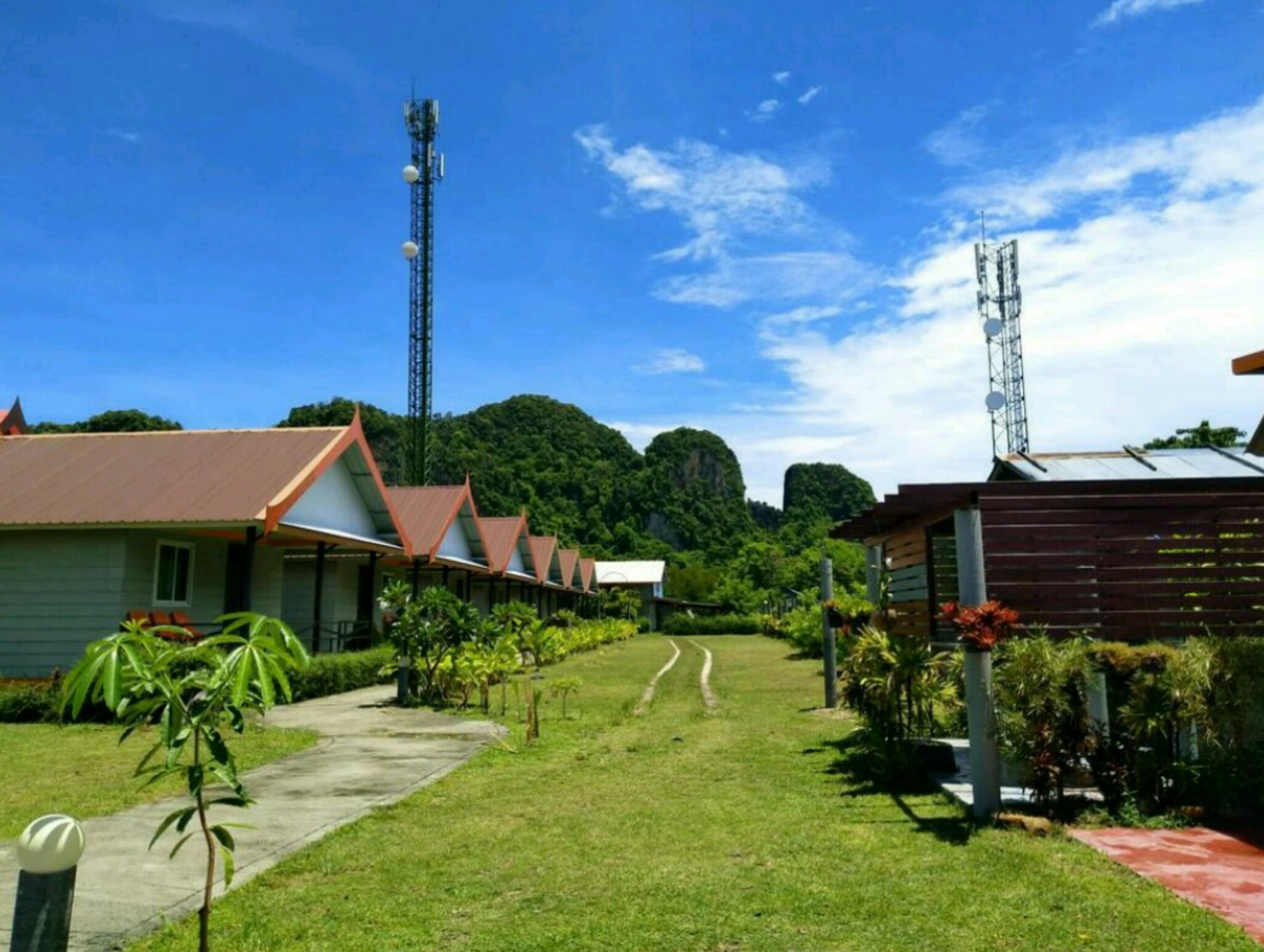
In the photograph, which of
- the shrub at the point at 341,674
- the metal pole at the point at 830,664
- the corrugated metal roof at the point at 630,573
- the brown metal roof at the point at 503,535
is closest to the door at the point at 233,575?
the shrub at the point at 341,674

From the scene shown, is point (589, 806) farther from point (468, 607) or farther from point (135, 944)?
point (468, 607)

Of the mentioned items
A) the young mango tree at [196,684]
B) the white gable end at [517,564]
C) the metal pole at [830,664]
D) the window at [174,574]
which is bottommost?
the metal pole at [830,664]

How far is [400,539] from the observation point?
2128 centimetres

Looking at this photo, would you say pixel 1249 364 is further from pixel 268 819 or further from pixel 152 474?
pixel 152 474

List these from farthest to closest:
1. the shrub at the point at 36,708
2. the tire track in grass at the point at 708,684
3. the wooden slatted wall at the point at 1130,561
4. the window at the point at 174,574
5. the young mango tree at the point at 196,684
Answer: the window at the point at 174,574
the tire track in grass at the point at 708,684
the shrub at the point at 36,708
the wooden slatted wall at the point at 1130,561
the young mango tree at the point at 196,684

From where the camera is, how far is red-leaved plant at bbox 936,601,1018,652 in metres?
→ 6.78

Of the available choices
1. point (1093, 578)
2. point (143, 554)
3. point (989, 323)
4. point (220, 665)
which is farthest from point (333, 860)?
point (989, 323)

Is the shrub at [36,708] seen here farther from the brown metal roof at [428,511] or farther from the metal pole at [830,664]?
the metal pole at [830,664]

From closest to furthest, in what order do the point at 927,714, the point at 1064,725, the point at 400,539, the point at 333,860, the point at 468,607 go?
the point at 333,860 < the point at 1064,725 < the point at 927,714 < the point at 468,607 < the point at 400,539

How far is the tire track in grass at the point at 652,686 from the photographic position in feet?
52.0

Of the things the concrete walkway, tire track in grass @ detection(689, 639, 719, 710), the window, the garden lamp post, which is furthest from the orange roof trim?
the garden lamp post

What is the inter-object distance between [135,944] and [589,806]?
3846 millimetres

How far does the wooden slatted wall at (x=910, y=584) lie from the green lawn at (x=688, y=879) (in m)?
2.19

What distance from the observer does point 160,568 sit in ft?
54.7
